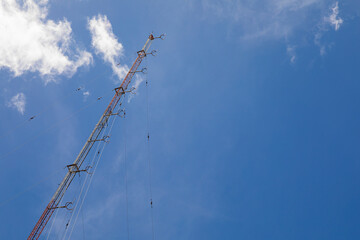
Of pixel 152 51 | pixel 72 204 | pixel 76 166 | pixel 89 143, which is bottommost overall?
pixel 72 204

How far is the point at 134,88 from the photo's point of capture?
4788 cm

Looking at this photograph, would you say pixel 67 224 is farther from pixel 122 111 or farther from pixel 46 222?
pixel 122 111

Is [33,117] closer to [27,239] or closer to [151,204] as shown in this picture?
[27,239]

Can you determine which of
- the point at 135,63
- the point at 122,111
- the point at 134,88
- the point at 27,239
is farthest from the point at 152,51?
the point at 27,239

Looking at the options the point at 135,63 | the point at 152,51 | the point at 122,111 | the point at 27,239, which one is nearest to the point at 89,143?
the point at 122,111

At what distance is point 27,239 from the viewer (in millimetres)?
34125

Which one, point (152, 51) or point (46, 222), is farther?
point (152, 51)

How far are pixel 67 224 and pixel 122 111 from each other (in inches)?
677

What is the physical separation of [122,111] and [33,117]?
13.8m

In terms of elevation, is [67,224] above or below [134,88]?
below

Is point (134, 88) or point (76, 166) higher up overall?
point (134, 88)

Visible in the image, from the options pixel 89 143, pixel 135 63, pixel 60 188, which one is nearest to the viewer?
pixel 60 188

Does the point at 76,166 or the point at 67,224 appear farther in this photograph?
the point at 76,166

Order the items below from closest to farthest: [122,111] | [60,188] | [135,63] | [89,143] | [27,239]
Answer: [27,239]
[60,188]
[89,143]
[122,111]
[135,63]
